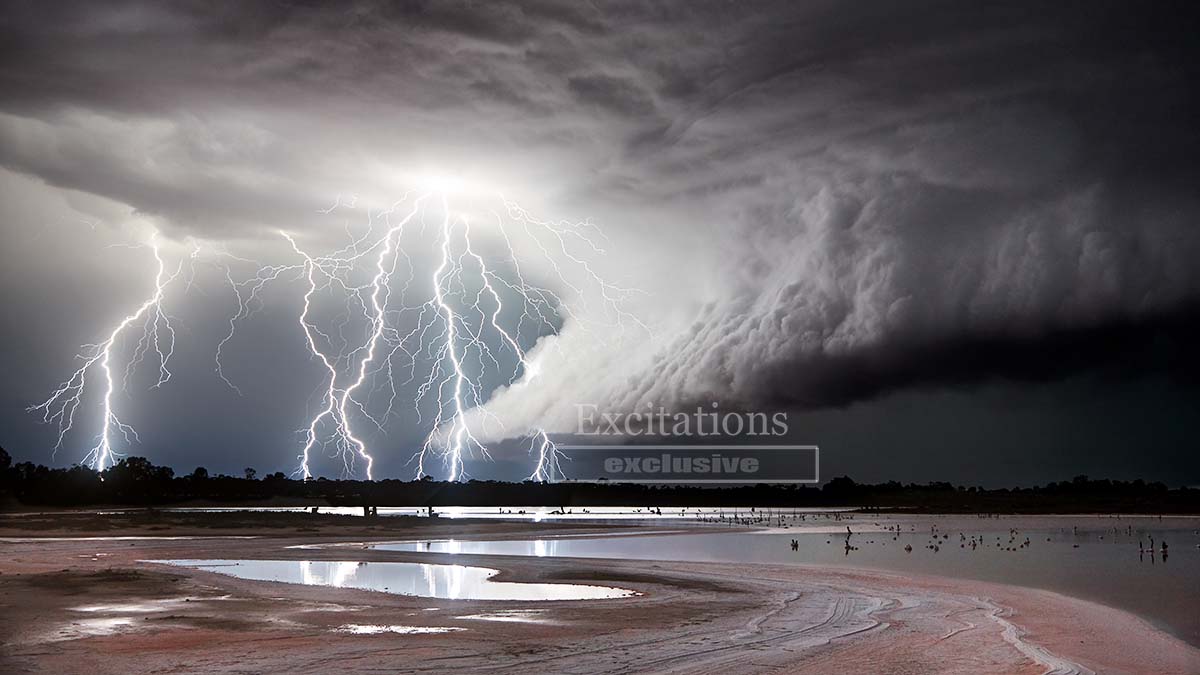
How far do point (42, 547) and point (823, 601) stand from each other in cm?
4433

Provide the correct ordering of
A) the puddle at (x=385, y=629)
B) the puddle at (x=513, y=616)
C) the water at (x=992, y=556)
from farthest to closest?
1. the water at (x=992, y=556)
2. the puddle at (x=513, y=616)
3. the puddle at (x=385, y=629)

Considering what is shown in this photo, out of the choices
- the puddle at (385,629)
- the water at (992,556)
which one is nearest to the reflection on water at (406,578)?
the puddle at (385,629)

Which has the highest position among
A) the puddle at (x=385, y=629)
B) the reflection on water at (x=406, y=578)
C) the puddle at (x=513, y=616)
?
the puddle at (x=385, y=629)

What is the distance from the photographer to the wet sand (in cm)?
1842

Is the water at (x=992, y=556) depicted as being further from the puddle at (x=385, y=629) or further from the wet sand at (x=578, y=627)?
the puddle at (x=385, y=629)

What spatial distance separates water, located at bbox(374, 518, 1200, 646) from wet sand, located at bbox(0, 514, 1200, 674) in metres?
4.03

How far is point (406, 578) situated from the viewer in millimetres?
38219

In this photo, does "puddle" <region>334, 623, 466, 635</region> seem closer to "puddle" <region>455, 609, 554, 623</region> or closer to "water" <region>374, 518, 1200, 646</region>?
"puddle" <region>455, 609, 554, 623</region>

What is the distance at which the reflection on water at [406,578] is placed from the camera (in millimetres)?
32062

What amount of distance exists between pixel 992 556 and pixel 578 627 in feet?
155

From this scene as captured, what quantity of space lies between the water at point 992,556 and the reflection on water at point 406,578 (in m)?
12.3

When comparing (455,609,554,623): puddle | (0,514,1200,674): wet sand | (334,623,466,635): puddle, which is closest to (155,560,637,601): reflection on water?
(0,514,1200,674): wet sand

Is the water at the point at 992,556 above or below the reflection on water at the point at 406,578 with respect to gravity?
below

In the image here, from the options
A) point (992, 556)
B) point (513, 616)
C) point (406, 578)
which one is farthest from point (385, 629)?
point (992, 556)
